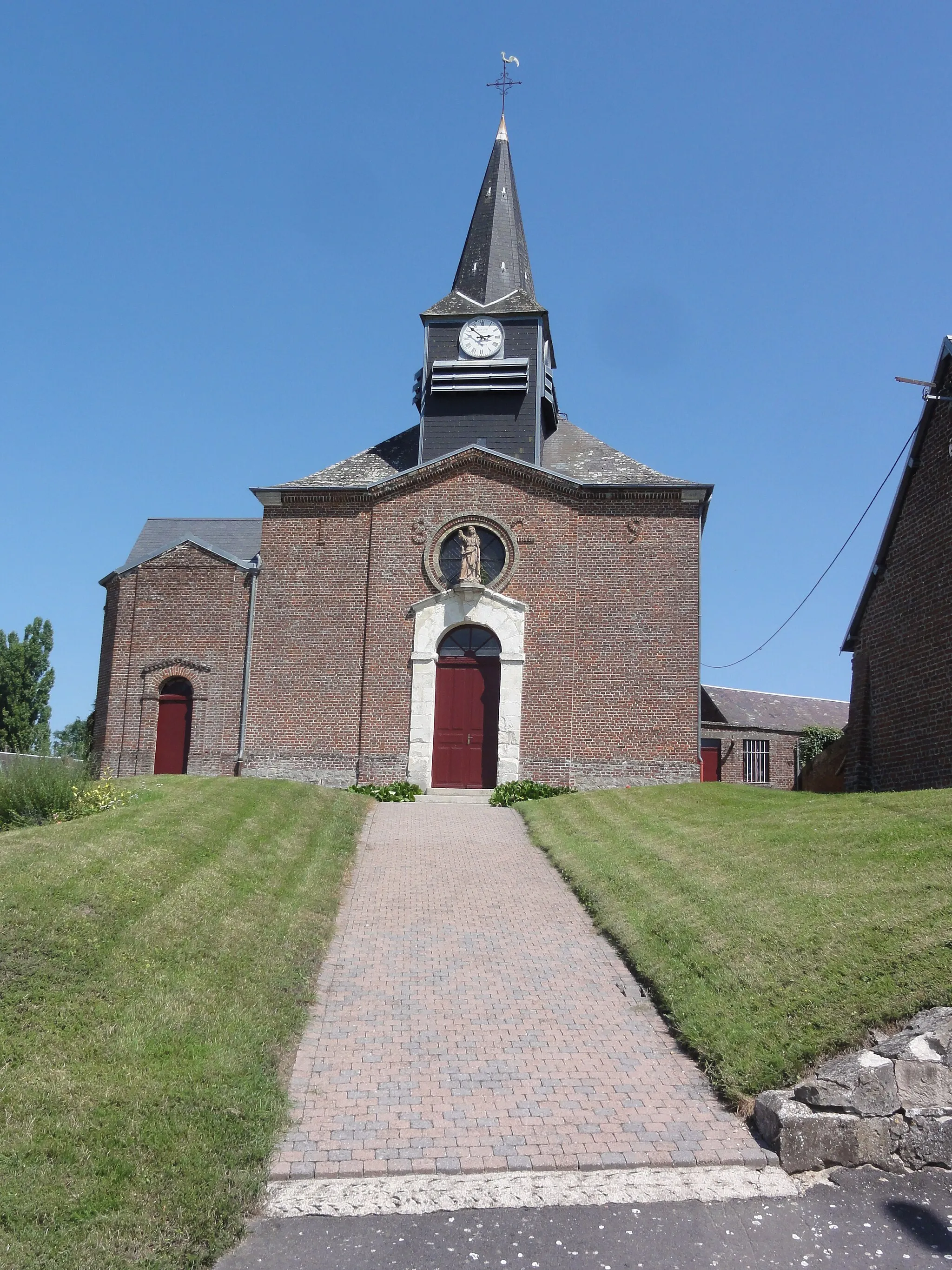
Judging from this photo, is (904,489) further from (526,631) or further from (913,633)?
(526,631)

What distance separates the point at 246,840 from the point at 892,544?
10487 millimetres

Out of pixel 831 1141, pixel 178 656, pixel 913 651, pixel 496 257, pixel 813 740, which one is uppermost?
pixel 496 257

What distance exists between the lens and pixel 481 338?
24.8 m

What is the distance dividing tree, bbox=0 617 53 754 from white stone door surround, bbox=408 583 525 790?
22079mm

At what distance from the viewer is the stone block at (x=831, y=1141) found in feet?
19.2

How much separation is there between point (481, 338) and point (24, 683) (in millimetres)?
24260

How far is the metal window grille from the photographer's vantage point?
38034 millimetres

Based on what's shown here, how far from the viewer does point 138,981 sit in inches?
289

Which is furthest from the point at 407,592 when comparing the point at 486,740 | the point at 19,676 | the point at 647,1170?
Answer: the point at 19,676

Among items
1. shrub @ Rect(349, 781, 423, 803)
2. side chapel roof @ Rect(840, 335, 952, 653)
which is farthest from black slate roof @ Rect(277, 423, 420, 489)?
side chapel roof @ Rect(840, 335, 952, 653)

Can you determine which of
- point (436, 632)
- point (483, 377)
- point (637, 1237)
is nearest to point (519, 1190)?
point (637, 1237)

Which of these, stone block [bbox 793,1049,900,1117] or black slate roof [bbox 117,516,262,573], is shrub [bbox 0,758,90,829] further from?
black slate roof [bbox 117,516,262,573]

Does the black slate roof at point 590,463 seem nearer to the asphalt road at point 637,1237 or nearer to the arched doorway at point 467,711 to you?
the arched doorway at point 467,711

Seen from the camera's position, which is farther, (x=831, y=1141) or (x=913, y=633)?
(x=913, y=633)
